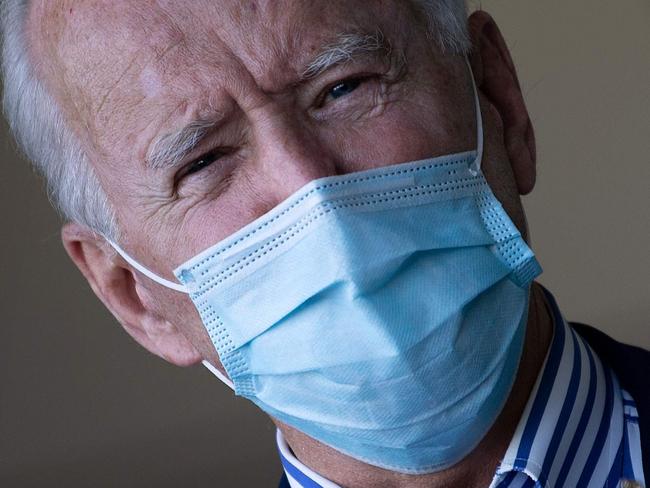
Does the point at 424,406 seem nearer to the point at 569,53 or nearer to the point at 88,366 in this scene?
the point at 88,366

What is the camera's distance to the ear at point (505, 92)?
1.85 metres

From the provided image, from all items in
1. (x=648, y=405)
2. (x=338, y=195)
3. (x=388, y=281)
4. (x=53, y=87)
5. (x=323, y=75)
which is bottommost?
(x=648, y=405)

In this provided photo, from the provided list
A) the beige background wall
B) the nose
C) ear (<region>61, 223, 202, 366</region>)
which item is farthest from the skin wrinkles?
the beige background wall

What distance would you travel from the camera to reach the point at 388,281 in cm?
152

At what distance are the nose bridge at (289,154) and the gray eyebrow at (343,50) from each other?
0.07 m

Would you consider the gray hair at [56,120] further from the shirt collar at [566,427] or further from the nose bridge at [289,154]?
the shirt collar at [566,427]

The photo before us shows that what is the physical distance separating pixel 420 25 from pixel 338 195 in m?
0.35

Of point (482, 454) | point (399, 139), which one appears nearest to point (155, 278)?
point (399, 139)

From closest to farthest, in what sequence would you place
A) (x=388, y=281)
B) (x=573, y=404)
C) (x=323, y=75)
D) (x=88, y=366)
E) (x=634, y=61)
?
(x=388, y=281) < (x=323, y=75) < (x=573, y=404) < (x=88, y=366) < (x=634, y=61)

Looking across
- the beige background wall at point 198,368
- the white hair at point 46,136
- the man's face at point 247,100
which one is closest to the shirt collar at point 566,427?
the man's face at point 247,100

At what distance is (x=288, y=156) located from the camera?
1.60 m

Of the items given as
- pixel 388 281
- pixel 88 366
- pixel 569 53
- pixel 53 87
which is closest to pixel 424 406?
pixel 388 281

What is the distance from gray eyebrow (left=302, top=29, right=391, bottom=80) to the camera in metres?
1.65

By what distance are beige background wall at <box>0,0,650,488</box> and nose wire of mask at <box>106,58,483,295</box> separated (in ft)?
3.94
